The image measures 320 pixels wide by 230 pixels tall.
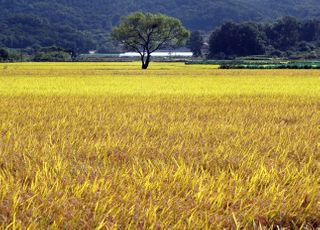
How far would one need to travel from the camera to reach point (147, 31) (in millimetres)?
66625

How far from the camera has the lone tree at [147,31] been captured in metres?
65.0

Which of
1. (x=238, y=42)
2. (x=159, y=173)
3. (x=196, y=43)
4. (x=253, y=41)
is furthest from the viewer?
(x=196, y=43)

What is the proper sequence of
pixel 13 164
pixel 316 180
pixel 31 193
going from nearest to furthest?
1. pixel 31 193
2. pixel 316 180
3. pixel 13 164

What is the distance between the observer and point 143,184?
17.3ft

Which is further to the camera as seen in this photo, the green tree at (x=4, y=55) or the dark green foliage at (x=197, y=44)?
the dark green foliage at (x=197, y=44)

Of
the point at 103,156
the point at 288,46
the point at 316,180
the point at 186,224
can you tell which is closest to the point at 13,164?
the point at 103,156

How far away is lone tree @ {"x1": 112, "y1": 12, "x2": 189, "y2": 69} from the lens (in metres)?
65.0

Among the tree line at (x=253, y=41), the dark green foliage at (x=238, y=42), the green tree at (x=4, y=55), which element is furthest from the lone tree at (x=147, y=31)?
the dark green foliage at (x=238, y=42)

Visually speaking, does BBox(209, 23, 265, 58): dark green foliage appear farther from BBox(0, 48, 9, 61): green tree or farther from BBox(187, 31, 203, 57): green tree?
BBox(0, 48, 9, 61): green tree

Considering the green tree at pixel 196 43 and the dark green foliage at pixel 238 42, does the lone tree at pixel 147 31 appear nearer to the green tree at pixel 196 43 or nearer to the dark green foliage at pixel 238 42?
the dark green foliage at pixel 238 42

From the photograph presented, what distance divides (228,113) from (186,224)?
9.48 metres

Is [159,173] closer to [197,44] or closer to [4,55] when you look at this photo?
[4,55]

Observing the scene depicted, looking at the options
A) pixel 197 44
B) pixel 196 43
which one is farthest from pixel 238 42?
pixel 196 43

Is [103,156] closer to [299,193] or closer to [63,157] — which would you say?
[63,157]
